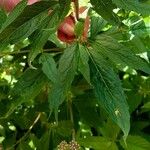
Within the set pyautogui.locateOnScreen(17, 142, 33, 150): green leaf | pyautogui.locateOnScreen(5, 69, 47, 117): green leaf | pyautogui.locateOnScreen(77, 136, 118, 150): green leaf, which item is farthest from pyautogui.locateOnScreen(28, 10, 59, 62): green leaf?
pyautogui.locateOnScreen(17, 142, 33, 150): green leaf

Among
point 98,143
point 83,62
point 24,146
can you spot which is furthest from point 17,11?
point 24,146

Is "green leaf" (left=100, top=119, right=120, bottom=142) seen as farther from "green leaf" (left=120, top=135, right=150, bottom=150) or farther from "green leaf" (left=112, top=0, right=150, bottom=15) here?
"green leaf" (left=112, top=0, right=150, bottom=15)

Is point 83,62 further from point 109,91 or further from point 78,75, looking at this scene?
point 78,75

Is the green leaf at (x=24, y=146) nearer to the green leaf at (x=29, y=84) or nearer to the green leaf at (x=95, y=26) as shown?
the green leaf at (x=29, y=84)

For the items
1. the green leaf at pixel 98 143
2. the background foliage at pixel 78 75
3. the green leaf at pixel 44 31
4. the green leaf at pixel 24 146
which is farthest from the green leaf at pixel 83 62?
the green leaf at pixel 24 146

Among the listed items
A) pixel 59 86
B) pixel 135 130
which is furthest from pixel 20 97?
pixel 135 130
